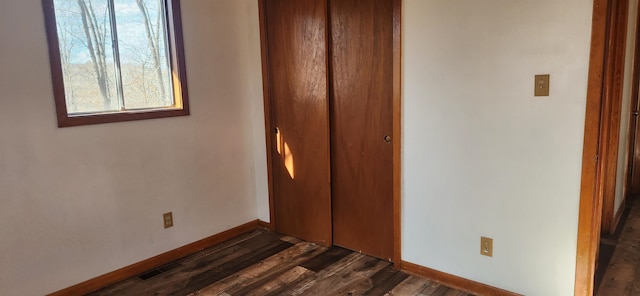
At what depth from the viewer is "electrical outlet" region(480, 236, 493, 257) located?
227 cm

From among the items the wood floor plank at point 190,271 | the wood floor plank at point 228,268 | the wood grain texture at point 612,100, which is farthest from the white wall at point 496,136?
the wood floor plank at point 190,271

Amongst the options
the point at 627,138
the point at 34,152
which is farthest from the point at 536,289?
the point at 34,152

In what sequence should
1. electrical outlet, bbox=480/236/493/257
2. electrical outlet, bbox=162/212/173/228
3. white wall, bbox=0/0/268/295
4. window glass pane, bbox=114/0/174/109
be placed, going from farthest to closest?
electrical outlet, bbox=162/212/173/228, window glass pane, bbox=114/0/174/109, electrical outlet, bbox=480/236/493/257, white wall, bbox=0/0/268/295

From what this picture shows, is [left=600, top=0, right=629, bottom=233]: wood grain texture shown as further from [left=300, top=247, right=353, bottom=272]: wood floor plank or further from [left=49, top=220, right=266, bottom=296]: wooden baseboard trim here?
[left=49, top=220, right=266, bottom=296]: wooden baseboard trim

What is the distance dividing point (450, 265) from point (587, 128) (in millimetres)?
1066

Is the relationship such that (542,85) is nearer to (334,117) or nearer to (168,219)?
(334,117)

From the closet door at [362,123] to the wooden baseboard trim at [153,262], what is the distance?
35.4 inches

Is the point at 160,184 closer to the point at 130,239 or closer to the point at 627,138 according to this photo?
the point at 130,239

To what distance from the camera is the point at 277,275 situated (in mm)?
2660

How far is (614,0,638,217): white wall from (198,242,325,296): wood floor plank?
2.51 meters

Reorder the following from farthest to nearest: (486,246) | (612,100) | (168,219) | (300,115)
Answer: (300,115) → (168,219) → (486,246) → (612,100)

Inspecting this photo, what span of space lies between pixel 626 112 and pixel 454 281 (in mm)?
2217

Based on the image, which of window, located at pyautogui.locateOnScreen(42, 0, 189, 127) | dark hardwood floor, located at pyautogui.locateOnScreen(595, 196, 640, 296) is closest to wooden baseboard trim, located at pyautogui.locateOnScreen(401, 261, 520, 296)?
dark hardwood floor, located at pyautogui.locateOnScreen(595, 196, 640, 296)

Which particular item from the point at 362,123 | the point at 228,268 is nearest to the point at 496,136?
the point at 362,123
